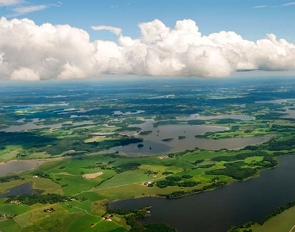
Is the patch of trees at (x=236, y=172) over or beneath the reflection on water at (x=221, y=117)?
beneath

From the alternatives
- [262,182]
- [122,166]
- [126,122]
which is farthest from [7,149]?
[262,182]

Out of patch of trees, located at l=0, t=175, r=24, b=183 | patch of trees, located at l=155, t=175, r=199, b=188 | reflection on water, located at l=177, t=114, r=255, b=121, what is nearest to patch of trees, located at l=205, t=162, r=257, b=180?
patch of trees, located at l=155, t=175, r=199, b=188

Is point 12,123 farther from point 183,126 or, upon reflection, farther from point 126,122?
point 183,126

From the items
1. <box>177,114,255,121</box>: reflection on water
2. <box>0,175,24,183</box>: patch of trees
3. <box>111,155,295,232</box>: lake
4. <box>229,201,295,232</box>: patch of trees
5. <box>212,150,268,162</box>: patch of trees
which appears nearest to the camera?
<box>229,201,295,232</box>: patch of trees

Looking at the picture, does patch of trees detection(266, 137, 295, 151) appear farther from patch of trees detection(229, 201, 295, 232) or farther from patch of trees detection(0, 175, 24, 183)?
patch of trees detection(0, 175, 24, 183)

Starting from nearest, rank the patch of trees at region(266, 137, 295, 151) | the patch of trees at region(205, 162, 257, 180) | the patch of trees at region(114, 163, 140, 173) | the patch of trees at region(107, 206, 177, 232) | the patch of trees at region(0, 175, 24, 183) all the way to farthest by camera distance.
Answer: the patch of trees at region(107, 206, 177, 232) < the patch of trees at region(205, 162, 257, 180) < the patch of trees at region(0, 175, 24, 183) < the patch of trees at region(114, 163, 140, 173) < the patch of trees at region(266, 137, 295, 151)

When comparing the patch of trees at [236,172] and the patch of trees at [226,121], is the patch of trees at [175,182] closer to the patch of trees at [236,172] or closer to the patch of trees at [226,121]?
the patch of trees at [236,172]

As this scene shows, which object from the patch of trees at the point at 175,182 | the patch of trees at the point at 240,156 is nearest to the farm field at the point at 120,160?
the patch of trees at the point at 240,156

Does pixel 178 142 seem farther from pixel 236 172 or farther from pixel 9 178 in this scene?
pixel 9 178

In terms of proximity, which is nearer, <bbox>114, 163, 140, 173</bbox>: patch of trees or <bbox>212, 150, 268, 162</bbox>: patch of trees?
<bbox>114, 163, 140, 173</bbox>: patch of trees
